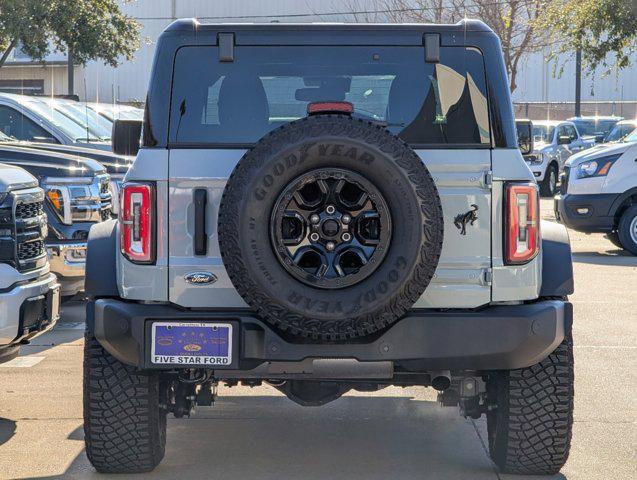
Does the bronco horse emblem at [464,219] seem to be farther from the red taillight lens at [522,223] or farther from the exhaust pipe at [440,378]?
the exhaust pipe at [440,378]

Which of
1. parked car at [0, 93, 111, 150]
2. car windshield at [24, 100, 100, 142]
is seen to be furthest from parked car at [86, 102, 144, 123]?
parked car at [0, 93, 111, 150]

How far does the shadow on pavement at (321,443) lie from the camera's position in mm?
5645

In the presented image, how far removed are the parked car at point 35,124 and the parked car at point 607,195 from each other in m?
6.13

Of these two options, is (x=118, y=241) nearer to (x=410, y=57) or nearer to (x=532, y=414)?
(x=410, y=57)

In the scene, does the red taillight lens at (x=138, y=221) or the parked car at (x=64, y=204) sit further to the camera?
the parked car at (x=64, y=204)

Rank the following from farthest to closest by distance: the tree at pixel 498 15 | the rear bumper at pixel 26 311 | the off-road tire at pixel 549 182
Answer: the tree at pixel 498 15 → the off-road tire at pixel 549 182 → the rear bumper at pixel 26 311

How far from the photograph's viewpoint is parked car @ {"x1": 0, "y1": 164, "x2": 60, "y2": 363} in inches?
242

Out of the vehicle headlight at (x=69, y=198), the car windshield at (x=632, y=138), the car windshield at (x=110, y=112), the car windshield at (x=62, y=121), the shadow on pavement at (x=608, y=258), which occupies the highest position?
the car windshield at (x=110, y=112)

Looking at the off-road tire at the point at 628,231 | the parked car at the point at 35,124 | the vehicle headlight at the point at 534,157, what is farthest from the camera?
the off-road tire at the point at 628,231

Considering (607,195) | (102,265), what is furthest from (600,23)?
(102,265)

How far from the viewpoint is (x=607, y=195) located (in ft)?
52.4

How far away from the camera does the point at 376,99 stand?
18.0 feet

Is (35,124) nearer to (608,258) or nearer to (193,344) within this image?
(608,258)

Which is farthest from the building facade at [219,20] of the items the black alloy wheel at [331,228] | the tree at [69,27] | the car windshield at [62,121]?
the black alloy wheel at [331,228]
